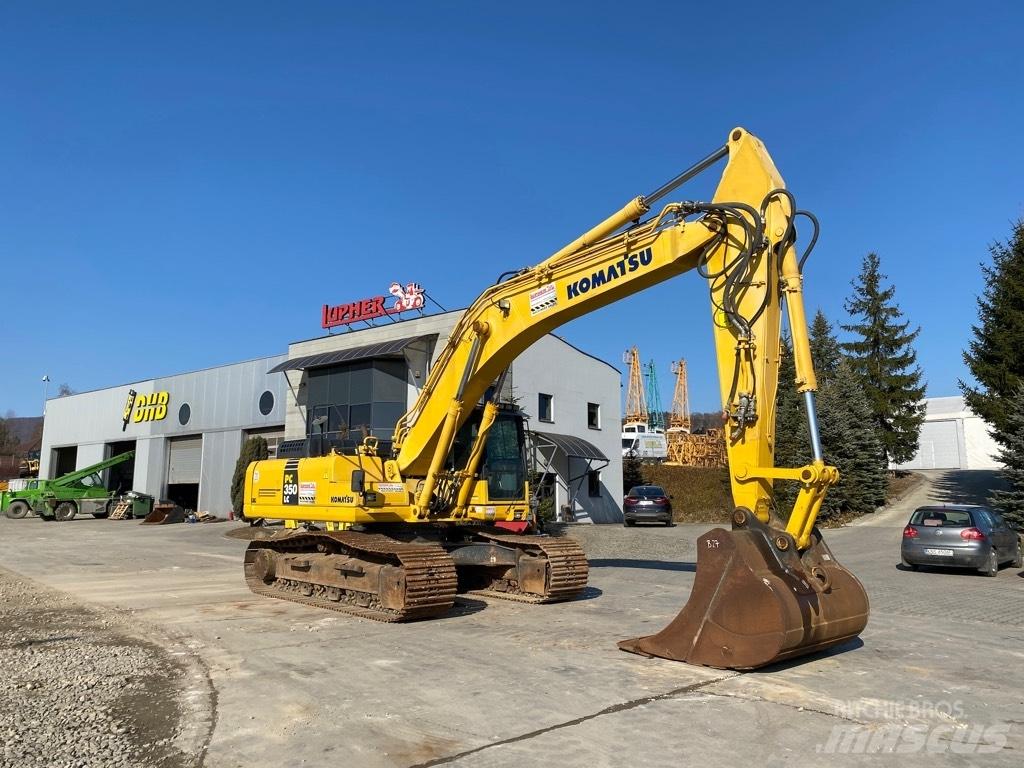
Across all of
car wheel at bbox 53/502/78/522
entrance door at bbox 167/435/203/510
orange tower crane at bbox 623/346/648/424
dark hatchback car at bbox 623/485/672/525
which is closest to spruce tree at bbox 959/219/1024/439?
dark hatchback car at bbox 623/485/672/525

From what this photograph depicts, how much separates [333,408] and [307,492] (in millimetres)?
17321

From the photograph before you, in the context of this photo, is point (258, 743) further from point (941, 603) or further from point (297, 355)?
point (297, 355)

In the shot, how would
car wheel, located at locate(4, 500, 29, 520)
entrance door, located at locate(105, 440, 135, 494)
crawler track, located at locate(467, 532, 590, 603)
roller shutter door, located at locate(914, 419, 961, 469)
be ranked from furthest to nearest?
roller shutter door, located at locate(914, 419, 961, 469) < entrance door, located at locate(105, 440, 135, 494) < car wheel, located at locate(4, 500, 29, 520) < crawler track, located at locate(467, 532, 590, 603)

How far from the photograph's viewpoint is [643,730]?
5055mm

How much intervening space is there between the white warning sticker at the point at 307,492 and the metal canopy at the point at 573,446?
16.4 m

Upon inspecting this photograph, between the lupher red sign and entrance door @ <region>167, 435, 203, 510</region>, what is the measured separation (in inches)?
474

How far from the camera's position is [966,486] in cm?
3744

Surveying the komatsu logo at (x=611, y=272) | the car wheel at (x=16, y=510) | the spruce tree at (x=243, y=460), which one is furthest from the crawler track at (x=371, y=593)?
the car wheel at (x=16, y=510)

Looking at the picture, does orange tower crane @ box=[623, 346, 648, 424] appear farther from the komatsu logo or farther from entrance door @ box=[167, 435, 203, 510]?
the komatsu logo

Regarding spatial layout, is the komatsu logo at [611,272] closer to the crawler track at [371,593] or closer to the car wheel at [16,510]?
the crawler track at [371,593]

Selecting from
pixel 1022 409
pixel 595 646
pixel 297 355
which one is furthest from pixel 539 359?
pixel 595 646

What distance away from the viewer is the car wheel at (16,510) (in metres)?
38.0

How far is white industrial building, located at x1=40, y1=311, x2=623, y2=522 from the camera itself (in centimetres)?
2784

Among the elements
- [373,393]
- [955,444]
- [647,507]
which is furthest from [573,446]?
[955,444]
